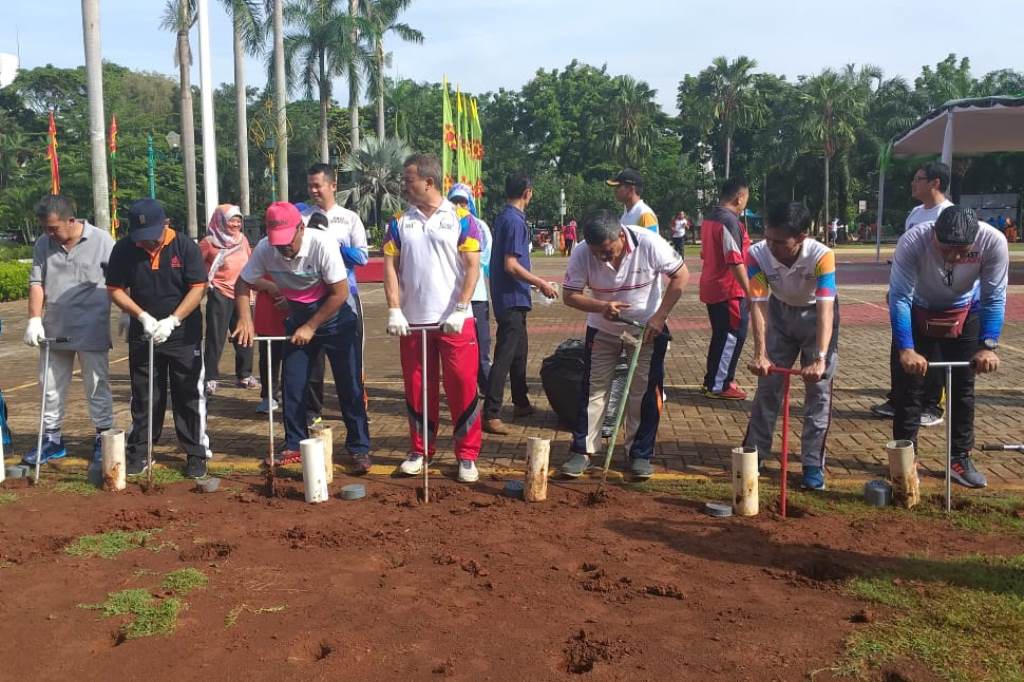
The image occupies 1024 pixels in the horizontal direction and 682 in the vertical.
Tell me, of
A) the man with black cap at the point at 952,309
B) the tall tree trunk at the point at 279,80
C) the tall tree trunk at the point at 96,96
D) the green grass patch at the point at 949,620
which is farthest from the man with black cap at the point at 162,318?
the tall tree trunk at the point at 279,80

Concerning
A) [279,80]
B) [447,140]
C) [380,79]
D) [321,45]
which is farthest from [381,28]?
[447,140]

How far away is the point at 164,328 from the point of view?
19.3ft

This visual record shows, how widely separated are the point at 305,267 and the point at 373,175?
37127 millimetres

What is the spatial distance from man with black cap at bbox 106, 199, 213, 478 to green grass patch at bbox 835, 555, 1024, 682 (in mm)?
4265

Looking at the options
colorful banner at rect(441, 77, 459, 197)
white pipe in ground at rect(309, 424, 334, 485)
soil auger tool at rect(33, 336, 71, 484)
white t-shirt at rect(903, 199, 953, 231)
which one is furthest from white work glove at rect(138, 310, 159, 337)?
colorful banner at rect(441, 77, 459, 197)

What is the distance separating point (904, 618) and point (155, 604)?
3.15 meters

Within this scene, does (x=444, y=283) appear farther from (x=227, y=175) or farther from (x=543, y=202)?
(x=227, y=175)

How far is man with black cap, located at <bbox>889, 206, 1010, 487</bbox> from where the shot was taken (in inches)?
207

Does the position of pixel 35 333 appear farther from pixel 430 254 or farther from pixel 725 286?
pixel 725 286

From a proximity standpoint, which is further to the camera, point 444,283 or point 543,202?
point 543,202

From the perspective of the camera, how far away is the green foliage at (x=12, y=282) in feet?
65.5

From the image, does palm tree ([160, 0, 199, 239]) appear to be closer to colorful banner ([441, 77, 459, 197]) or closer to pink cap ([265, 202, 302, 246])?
colorful banner ([441, 77, 459, 197])

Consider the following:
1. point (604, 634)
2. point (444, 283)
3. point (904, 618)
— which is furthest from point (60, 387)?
point (904, 618)

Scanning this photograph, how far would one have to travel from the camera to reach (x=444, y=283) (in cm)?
584
